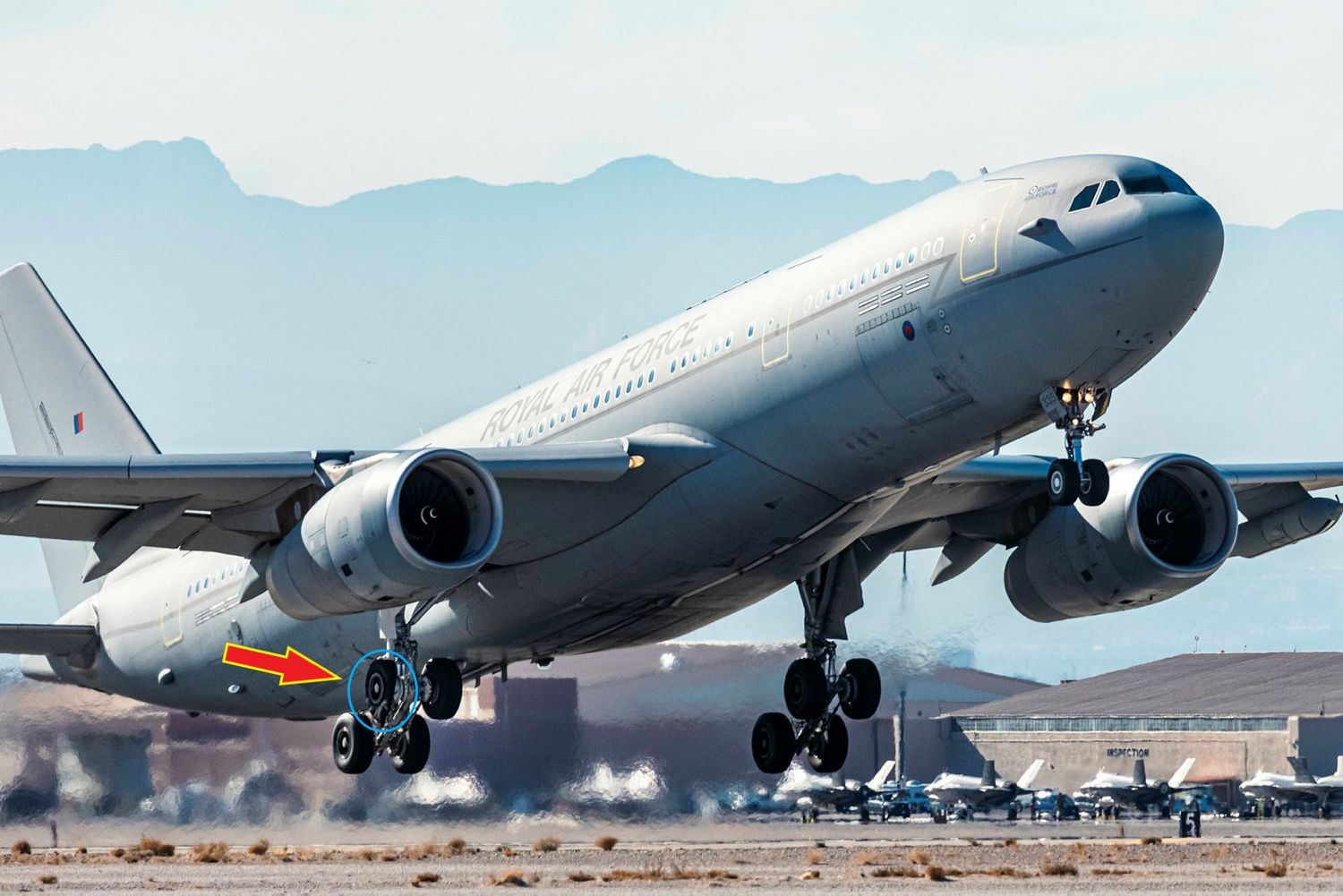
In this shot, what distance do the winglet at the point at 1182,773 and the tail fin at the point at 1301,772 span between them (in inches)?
166

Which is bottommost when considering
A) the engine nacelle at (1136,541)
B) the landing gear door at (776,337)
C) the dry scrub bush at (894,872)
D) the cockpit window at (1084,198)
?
the dry scrub bush at (894,872)

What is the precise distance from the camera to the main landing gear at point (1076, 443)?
23.2m

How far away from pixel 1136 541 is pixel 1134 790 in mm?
43842

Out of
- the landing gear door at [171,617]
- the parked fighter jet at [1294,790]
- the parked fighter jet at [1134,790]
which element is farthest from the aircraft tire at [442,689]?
the parked fighter jet at [1294,790]

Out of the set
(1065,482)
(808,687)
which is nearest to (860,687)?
(808,687)

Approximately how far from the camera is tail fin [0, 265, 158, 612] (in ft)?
124

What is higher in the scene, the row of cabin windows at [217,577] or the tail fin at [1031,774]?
the row of cabin windows at [217,577]

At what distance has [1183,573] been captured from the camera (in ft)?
95.5

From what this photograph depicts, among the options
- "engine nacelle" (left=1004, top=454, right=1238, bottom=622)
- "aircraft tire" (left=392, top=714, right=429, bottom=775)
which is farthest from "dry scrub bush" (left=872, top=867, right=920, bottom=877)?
"aircraft tire" (left=392, top=714, right=429, bottom=775)

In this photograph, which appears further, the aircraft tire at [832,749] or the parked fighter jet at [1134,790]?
the parked fighter jet at [1134,790]

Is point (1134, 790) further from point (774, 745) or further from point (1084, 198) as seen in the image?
point (1084, 198)

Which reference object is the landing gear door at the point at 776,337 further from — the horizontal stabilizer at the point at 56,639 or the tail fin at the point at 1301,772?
the tail fin at the point at 1301,772

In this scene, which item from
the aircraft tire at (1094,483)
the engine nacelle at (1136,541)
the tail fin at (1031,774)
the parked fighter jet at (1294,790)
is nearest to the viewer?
the aircraft tire at (1094,483)

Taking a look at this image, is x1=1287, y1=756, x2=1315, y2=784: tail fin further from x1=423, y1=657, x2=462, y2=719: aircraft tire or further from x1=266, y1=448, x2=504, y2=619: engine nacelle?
x1=266, y1=448, x2=504, y2=619: engine nacelle
